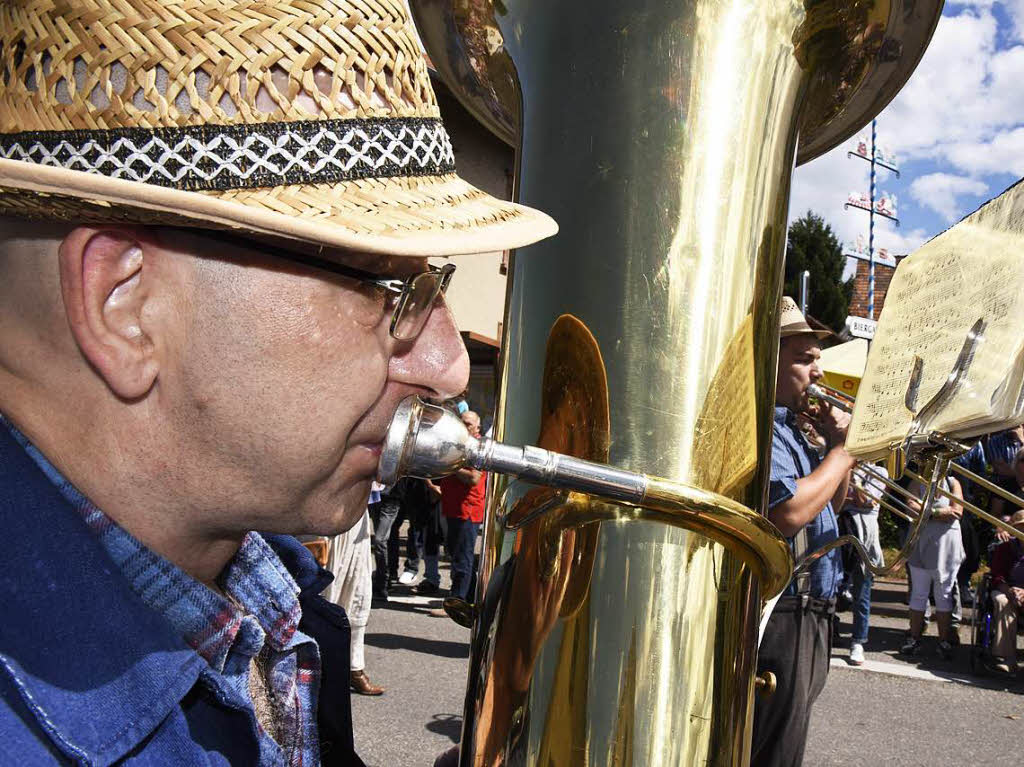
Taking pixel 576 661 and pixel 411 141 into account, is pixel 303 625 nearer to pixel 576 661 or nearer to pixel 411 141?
pixel 576 661

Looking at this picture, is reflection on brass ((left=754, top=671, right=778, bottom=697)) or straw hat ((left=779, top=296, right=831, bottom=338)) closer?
reflection on brass ((left=754, top=671, right=778, bottom=697))

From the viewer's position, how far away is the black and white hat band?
75 cm

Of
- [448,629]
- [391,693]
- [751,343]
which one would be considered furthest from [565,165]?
[448,629]

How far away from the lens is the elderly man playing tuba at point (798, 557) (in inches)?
107

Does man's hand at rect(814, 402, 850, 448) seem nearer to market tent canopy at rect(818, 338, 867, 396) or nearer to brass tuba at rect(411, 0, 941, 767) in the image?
market tent canopy at rect(818, 338, 867, 396)

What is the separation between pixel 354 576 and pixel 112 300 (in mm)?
3760

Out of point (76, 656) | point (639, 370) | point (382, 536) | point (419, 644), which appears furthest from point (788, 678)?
point (382, 536)

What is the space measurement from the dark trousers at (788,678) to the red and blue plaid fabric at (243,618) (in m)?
1.97

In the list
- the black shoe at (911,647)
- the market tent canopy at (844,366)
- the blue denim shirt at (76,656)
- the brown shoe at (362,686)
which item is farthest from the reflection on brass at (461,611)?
the black shoe at (911,647)

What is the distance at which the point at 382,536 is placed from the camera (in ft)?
25.0

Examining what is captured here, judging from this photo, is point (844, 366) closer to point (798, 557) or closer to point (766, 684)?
point (798, 557)

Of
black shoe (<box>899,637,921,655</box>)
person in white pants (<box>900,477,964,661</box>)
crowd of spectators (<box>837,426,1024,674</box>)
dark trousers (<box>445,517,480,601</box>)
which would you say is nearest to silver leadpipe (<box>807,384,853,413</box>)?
crowd of spectators (<box>837,426,1024,674</box>)

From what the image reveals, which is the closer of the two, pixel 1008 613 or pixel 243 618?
pixel 243 618

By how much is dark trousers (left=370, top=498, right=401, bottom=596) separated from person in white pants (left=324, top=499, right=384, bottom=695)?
115 inches
